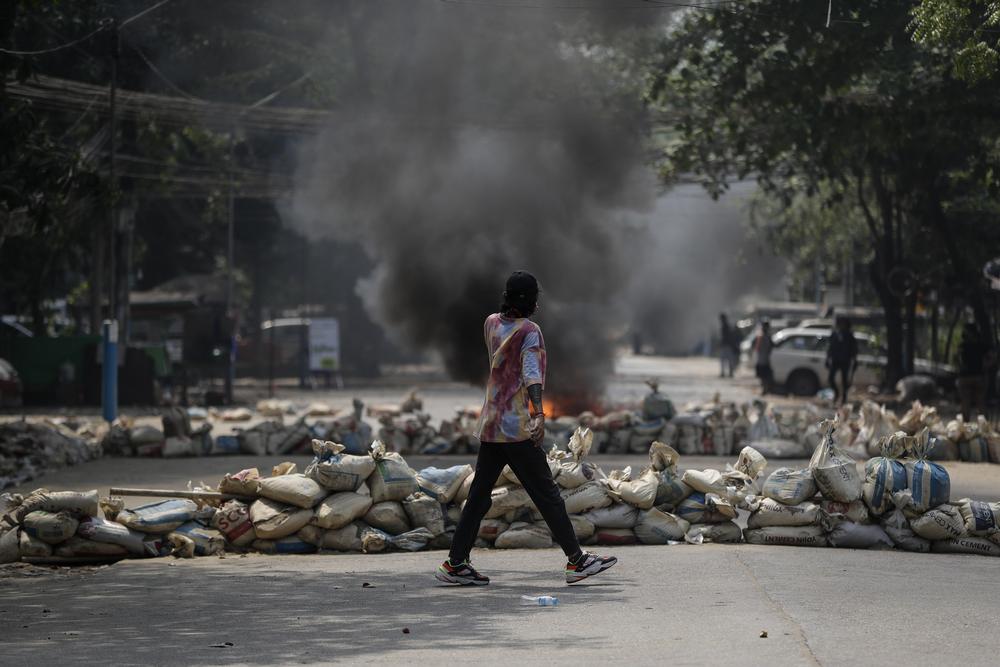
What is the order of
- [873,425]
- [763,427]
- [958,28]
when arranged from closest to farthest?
[958,28]
[873,425]
[763,427]

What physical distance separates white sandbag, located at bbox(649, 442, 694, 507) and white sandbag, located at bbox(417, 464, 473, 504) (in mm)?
1076

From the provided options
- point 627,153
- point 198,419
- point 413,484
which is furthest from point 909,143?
point 413,484

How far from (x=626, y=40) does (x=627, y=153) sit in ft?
7.30

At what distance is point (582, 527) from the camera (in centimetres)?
732

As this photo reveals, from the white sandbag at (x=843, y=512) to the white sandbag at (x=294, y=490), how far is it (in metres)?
2.78

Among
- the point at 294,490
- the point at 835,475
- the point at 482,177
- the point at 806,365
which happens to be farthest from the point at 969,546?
the point at 806,365

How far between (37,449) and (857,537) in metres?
8.15

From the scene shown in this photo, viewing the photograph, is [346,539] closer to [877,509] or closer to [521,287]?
[521,287]

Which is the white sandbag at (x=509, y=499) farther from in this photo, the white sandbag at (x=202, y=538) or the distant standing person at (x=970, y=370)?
the distant standing person at (x=970, y=370)

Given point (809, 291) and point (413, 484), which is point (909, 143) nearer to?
point (413, 484)

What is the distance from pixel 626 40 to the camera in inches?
834

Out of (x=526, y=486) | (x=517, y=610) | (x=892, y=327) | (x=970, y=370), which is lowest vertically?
(x=517, y=610)

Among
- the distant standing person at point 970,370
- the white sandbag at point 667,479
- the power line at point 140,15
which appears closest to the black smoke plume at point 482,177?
the power line at point 140,15

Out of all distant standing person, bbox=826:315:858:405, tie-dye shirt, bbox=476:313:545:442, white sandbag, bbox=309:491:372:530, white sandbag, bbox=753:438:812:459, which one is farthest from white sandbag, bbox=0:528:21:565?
distant standing person, bbox=826:315:858:405
